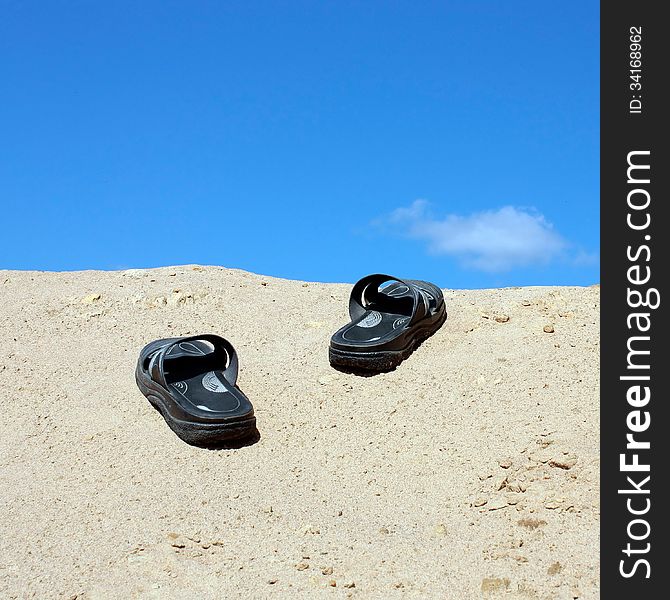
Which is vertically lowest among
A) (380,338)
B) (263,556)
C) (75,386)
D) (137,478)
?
(263,556)

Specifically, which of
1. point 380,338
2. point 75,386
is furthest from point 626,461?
point 75,386

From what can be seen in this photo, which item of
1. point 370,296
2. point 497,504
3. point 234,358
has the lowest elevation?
point 497,504

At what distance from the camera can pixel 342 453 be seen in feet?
18.4

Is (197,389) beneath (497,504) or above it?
above

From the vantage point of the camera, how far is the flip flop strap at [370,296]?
6.59m

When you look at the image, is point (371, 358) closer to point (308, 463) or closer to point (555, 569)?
point (308, 463)

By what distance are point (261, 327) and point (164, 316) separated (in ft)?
3.26

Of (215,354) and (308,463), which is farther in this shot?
(215,354)

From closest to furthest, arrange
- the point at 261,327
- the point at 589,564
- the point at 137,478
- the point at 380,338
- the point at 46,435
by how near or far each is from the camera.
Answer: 1. the point at 589,564
2. the point at 137,478
3. the point at 46,435
4. the point at 380,338
5. the point at 261,327

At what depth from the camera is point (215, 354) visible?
6195mm

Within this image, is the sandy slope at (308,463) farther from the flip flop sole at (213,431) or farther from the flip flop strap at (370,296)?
the flip flop strap at (370,296)

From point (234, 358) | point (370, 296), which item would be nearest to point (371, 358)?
point (370, 296)

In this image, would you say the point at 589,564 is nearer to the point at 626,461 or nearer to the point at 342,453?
the point at 626,461

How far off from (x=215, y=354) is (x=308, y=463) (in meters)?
1.23
